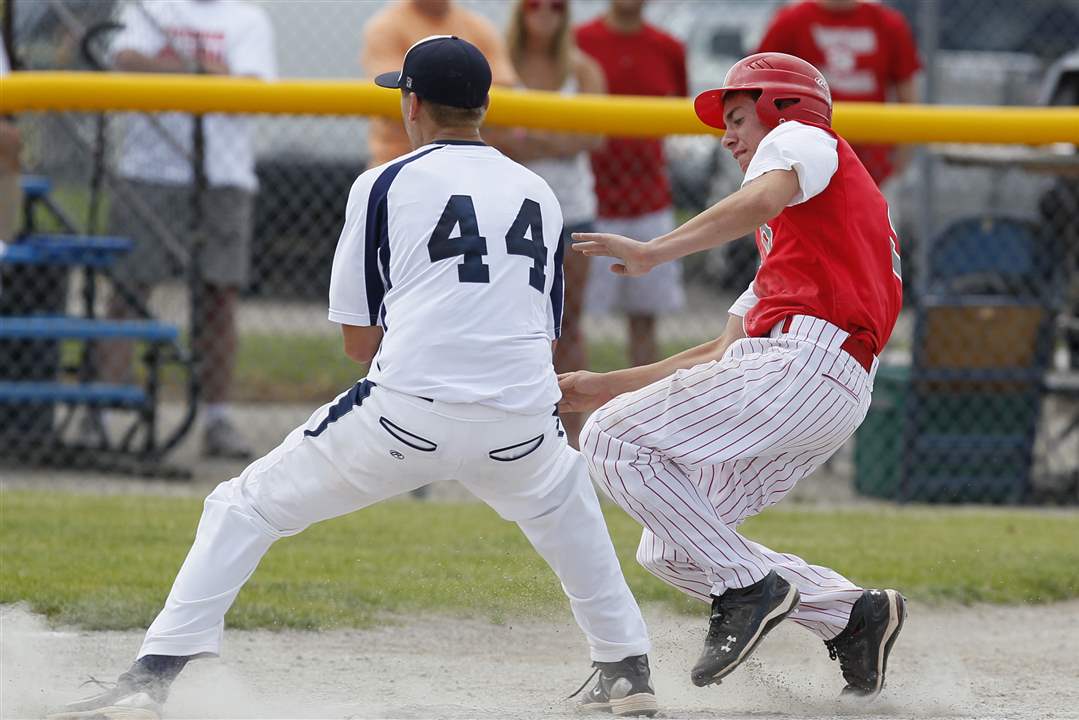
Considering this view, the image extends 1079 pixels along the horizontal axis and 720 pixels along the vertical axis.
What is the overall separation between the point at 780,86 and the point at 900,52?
14.5 ft

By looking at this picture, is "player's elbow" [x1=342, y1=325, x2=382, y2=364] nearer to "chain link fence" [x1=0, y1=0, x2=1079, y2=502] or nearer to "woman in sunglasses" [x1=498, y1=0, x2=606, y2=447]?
"woman in sunglasses" [x1=498, y1=0, x2=606, y2=447]

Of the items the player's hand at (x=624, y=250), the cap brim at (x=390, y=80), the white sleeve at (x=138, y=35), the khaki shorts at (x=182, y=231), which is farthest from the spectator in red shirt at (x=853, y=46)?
the player's hand at (x=624, y=250)

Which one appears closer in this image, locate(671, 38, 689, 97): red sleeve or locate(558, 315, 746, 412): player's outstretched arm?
locate(558, 315, 746, 412): player's outstretched arm

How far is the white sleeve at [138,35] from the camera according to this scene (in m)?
7.84

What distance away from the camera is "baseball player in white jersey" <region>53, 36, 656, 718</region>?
12.5 ft

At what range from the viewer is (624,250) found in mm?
3816

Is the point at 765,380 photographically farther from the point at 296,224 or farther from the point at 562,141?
the point at 296,224

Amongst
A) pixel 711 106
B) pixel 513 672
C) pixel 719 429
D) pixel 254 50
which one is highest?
pixel 254 50

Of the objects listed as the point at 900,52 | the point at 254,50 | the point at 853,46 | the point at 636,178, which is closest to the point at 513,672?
the point at 636,178

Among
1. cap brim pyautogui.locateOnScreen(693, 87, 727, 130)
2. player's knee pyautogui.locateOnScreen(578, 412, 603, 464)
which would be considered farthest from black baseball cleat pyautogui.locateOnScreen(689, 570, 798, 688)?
cap brim pyautogui.locateOnScreen(693, 87, 727, 130)

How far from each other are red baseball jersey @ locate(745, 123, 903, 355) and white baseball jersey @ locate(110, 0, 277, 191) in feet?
14.5

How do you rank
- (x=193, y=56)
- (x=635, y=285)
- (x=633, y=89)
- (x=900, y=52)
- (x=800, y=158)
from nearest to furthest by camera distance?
(x=800, y=158), (x=193, y=56), (x=635, y=285), (x=633, y=89), (x=900, y=52)

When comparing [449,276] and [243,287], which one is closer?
[449,276]

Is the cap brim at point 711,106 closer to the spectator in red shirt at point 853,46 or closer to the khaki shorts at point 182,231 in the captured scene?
the spectator in red shirt at point 853,46
